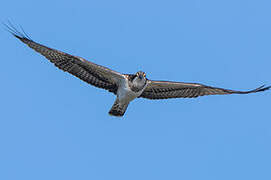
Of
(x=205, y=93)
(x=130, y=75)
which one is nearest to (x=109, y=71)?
(x=130, y=75)

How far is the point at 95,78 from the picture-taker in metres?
19.5

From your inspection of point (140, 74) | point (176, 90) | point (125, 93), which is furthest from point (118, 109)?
point (176, 90)

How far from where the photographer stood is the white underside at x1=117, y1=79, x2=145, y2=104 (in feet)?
61.7

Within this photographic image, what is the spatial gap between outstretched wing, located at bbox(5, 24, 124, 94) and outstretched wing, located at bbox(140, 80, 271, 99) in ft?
4.15

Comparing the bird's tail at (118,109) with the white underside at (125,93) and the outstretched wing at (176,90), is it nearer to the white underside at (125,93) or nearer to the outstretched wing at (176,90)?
the white underside at (125,93)

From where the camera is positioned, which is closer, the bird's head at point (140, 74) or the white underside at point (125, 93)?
the bird's head at point (140, 74)

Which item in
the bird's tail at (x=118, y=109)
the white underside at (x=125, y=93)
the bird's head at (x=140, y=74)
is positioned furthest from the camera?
the bird's tail at (x=118, y=109)

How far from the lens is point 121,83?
19125mm

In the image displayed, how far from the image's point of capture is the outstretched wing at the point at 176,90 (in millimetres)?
19500

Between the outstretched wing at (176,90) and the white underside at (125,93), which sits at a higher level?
the outstretched wing at (176,90)

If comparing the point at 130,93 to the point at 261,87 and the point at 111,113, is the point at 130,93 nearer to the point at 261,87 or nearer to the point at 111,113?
the point at 111,113

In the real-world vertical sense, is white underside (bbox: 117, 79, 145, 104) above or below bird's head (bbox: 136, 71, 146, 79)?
below

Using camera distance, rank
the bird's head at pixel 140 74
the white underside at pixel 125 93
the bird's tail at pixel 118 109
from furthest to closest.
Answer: the bird's tail at pixel 118 109 < the white underside at pixel 125 93 < the bird's head at pixel 140 74

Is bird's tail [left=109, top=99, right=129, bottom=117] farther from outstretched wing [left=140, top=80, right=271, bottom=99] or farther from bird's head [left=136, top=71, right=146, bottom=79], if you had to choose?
bird's head [left=136, top=71, right=146, bottom=79]
